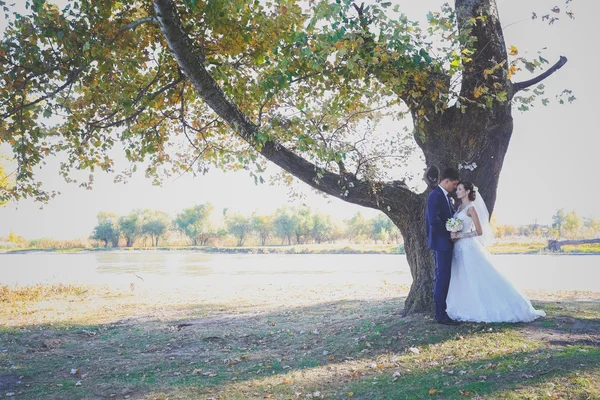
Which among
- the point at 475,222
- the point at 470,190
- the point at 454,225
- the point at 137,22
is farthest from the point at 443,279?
the point at 137,22

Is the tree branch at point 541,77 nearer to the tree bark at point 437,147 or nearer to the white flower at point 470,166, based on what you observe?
the tree bark at point 437,147

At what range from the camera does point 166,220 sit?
97438 millimetres

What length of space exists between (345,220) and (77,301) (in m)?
70.7

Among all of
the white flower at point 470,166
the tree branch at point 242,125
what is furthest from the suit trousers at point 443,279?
the white flower at point 470,166

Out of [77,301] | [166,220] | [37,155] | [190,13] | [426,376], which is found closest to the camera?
[426,376]

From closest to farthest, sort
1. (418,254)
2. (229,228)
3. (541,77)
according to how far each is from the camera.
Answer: (418,254) < (541,77) < (229,228)

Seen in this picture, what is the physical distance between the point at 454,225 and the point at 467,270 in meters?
0.84

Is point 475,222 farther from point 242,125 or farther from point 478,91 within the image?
point 242,125

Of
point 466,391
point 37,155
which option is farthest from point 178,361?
point 37,155

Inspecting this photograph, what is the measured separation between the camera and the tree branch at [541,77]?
9.59 metres

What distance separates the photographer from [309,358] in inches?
316

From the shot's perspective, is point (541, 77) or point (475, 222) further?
point (541, 77)

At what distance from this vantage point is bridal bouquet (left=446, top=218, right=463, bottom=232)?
795 centimetres

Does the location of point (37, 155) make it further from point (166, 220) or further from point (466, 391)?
point (166, 220)
